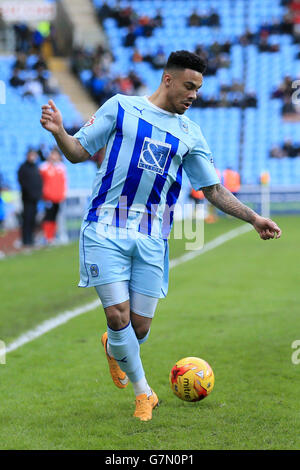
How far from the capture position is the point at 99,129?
4648mm

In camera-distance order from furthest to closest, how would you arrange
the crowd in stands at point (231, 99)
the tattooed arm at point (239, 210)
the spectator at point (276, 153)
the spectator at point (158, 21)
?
the spectator at point (158, 21)
the crowd in stands at point (231, 99)
the spectator at point (276, 153)
the tattooed arm at point (239, 210)

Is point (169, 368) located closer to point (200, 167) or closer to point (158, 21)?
point (200, 167)

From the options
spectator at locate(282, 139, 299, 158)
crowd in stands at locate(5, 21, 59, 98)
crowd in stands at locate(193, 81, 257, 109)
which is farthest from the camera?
crowd in stands at locate(193, 81, 257, 109)

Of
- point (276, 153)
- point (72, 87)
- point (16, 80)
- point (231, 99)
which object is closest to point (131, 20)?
point (72, 87)

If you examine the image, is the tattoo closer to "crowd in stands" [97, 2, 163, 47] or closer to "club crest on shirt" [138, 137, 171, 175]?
"club crest on shirt" [138, 137, 171, 175]

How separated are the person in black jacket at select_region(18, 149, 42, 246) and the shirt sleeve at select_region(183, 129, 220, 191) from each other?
1173 centimetres

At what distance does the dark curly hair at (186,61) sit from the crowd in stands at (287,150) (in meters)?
22.3

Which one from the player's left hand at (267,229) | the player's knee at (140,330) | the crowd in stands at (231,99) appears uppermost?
the player's left hand at (267,229)

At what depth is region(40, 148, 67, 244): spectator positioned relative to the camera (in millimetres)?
17203

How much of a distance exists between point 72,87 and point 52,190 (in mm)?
12983

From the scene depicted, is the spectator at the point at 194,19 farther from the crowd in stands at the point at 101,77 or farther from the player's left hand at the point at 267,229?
the player's left hand at the point at 267,229

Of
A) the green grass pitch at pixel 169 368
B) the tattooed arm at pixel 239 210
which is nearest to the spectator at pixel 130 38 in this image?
the green grass pitch at pixel 169 368

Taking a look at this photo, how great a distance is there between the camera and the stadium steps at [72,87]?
92.5 feet

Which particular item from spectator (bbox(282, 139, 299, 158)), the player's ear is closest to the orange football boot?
the player's ear
